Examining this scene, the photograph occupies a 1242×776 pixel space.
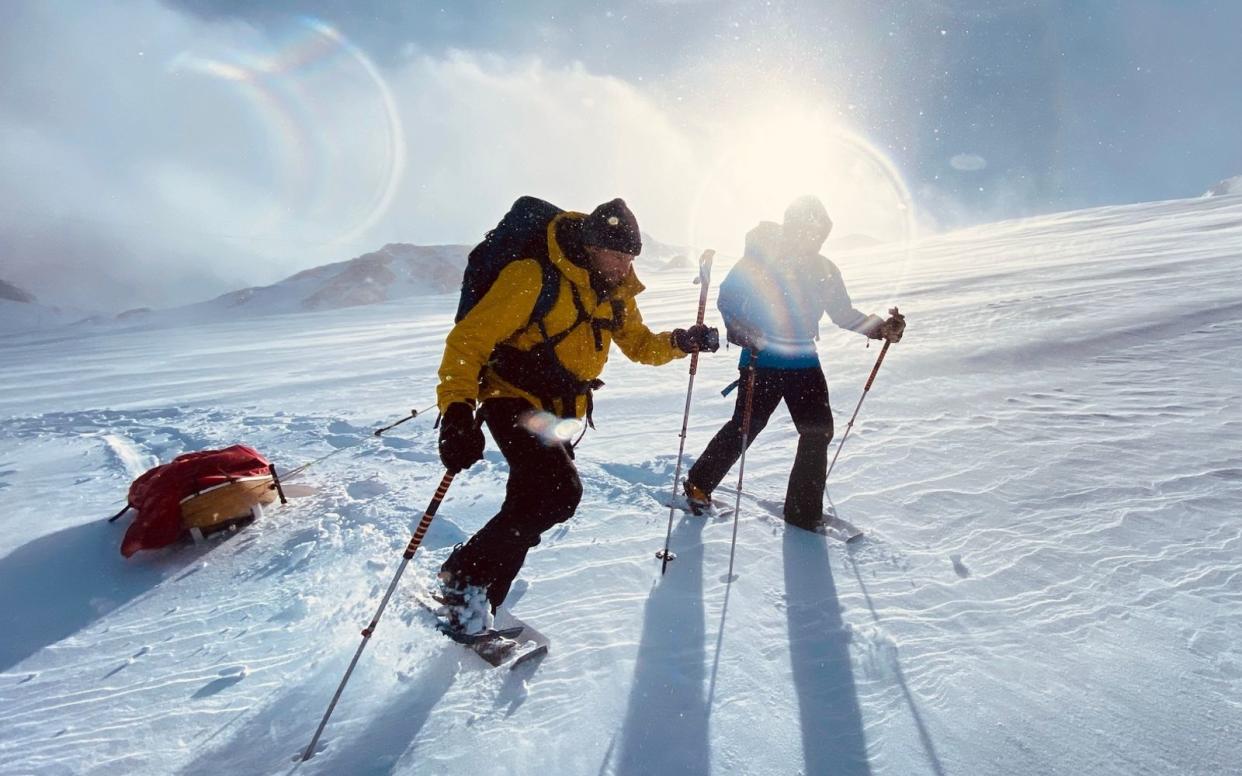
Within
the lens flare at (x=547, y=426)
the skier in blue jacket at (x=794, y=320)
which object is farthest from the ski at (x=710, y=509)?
the lens flare at (x=547, y=426)

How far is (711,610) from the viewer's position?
3.12 metres

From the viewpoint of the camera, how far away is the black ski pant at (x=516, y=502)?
107 inches

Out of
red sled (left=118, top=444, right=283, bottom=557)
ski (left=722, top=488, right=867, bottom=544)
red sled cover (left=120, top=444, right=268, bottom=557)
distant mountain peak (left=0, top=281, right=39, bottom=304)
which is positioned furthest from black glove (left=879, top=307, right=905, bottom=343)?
distant mountain peak (left=0, top=281, right=39, bottom=304)

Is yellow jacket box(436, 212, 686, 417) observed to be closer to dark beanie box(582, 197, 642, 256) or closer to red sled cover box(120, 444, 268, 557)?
dark beanie box(582, 197, 642, 256)

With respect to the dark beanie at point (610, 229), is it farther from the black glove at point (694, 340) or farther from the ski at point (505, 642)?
the ski at point (505, 642)

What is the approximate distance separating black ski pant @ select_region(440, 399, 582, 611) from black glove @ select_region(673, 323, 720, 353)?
3.17ft

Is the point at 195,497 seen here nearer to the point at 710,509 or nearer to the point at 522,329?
the point at 522,329

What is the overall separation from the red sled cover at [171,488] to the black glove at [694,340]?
318 cm

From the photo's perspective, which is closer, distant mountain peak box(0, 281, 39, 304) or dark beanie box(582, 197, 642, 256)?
dark beanie box(582, 197, 642, 256)

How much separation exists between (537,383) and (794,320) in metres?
1.94

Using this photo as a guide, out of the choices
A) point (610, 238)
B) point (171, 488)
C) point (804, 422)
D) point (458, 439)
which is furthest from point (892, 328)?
point (171, 488)

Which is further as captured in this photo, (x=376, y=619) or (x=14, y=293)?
(x=14, y=293)

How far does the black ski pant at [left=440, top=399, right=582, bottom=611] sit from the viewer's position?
2730mm

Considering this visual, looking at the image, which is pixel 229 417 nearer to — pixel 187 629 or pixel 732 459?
pixel 187 629
